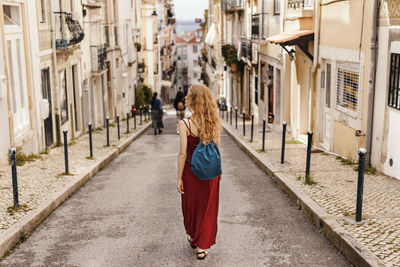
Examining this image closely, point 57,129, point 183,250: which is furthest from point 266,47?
point 183,250

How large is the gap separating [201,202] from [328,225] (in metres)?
1.79

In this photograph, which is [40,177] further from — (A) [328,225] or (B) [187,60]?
(B) [187,60]

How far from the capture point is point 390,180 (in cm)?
873

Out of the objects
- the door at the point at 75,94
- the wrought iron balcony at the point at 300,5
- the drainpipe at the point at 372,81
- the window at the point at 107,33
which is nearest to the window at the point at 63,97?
the door at the point at 75,94

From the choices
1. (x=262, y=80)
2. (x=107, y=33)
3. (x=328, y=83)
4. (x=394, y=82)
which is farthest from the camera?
(x=107, y=33)

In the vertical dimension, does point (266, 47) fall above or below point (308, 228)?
above

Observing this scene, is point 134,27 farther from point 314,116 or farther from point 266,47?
point 314,116

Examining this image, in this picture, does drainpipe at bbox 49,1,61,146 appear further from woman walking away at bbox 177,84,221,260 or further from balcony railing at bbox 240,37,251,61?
balcony railing at bbox 240,37,251,61

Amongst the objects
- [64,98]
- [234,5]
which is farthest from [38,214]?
[234,5]

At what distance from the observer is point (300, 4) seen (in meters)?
15.0

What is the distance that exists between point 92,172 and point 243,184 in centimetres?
340

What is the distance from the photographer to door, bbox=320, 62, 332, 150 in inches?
513

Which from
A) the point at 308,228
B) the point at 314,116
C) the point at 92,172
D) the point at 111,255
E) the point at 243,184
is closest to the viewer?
the point at 111,255

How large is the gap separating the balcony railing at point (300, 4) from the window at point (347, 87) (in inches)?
118
